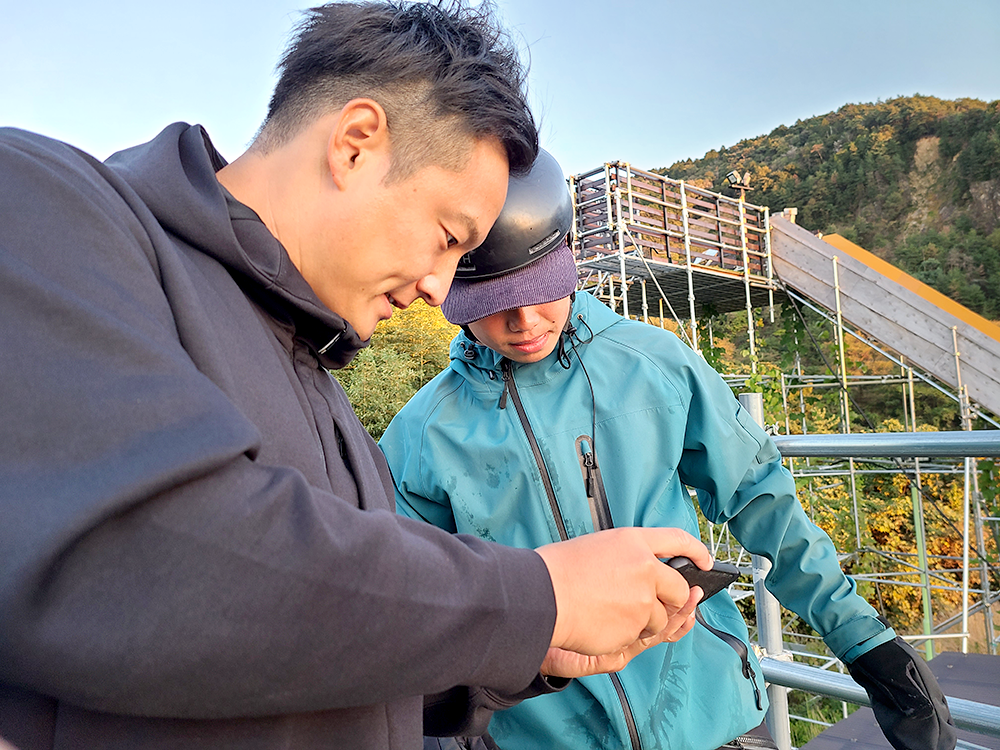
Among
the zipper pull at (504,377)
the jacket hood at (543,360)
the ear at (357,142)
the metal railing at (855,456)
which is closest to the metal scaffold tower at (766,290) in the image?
the metal railing at (855,456)

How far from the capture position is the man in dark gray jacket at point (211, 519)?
0.48 meters

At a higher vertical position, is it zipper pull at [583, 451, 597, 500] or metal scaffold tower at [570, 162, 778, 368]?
metal scaffold tower at [570, 162, 778, 368]

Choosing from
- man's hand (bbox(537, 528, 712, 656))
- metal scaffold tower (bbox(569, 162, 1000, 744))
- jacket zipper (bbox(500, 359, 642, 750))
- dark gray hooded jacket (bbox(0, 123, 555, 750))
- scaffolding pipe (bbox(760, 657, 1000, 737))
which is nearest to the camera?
dark gray hooded jacket (bbox(0, 123, 555, 750))

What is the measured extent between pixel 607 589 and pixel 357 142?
68cm

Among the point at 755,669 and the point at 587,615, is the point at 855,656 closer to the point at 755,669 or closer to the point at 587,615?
the point at 755,669

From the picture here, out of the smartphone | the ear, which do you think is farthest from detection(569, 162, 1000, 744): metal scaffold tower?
the ear

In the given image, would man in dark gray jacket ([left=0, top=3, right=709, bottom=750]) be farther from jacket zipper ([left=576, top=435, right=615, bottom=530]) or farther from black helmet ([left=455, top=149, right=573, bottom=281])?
black helmet ([left=455, top=149, right=573, bottom=281])

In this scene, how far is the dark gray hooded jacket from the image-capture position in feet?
1.57

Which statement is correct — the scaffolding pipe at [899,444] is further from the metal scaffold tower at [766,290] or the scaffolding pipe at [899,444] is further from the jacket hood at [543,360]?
the metal scaffold tower at [766,290]

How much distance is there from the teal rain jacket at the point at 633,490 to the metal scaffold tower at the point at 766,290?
9.12m

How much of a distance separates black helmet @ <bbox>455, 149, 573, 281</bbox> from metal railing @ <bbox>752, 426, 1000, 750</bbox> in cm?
99

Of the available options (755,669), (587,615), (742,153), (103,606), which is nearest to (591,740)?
(755,669)

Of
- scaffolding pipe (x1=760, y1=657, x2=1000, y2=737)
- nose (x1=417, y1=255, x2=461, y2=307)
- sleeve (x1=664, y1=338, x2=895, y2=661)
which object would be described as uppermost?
nose (x1=417, y1=255, x2=461, y2=307)

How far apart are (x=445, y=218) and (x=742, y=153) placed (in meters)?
44.4
